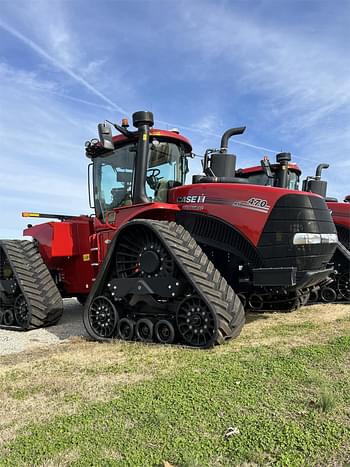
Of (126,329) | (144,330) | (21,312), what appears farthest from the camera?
(21,312)

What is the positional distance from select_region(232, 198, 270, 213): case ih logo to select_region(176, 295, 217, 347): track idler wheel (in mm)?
1310

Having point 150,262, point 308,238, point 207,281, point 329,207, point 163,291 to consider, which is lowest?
point 163,291

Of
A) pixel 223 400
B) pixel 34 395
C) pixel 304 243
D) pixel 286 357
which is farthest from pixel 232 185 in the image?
pixel 34 395

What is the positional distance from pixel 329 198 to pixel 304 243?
5086 mm

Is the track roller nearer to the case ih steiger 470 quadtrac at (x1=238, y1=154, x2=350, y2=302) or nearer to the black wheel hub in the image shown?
the black wheel hub

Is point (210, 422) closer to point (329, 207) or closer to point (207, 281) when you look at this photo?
point (207, 281)

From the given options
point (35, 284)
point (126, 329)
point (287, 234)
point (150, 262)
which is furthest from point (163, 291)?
point (35, 284)

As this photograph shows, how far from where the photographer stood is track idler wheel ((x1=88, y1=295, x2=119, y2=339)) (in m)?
5.64

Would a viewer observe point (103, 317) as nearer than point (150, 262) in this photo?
No

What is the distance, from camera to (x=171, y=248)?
500 cm

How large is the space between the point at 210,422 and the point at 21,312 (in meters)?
4.85

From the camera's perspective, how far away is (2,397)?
3.64 meters

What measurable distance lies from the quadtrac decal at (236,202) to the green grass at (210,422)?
189cm

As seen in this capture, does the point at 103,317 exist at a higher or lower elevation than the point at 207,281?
lower
